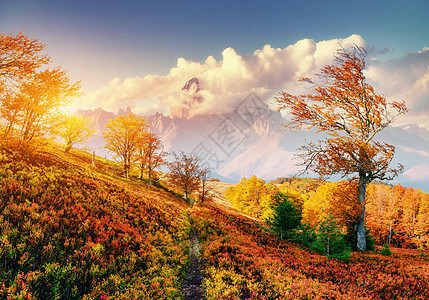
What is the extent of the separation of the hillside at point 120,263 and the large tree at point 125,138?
24266 millimetres

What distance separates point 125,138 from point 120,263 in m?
31.9

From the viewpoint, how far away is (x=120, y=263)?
19.9ft

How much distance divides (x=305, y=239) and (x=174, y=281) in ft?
34.3

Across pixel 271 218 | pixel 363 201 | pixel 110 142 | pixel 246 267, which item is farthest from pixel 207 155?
pixel 246 267

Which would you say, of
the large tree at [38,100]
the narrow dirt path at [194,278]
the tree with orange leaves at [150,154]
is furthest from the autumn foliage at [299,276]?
the tree with orange leaves at [150,154]

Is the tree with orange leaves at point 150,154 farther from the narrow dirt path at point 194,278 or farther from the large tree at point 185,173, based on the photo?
the narrow dirt path at point 194,278

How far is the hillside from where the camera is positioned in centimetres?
462

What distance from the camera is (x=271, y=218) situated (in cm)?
1332

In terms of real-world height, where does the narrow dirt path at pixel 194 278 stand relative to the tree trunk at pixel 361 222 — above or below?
below

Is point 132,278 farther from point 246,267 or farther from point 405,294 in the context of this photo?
point 405,294

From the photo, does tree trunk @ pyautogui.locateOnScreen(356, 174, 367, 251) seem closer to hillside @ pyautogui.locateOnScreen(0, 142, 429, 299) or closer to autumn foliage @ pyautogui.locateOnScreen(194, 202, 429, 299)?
autumn foliage @ pyautogui.locateOnScreen(194, 202, 429, 299)

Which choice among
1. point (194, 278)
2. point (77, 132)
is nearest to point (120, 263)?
point (194, 278)

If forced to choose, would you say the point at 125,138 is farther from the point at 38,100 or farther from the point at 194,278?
the point at 194,278

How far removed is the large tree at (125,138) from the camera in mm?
33456
